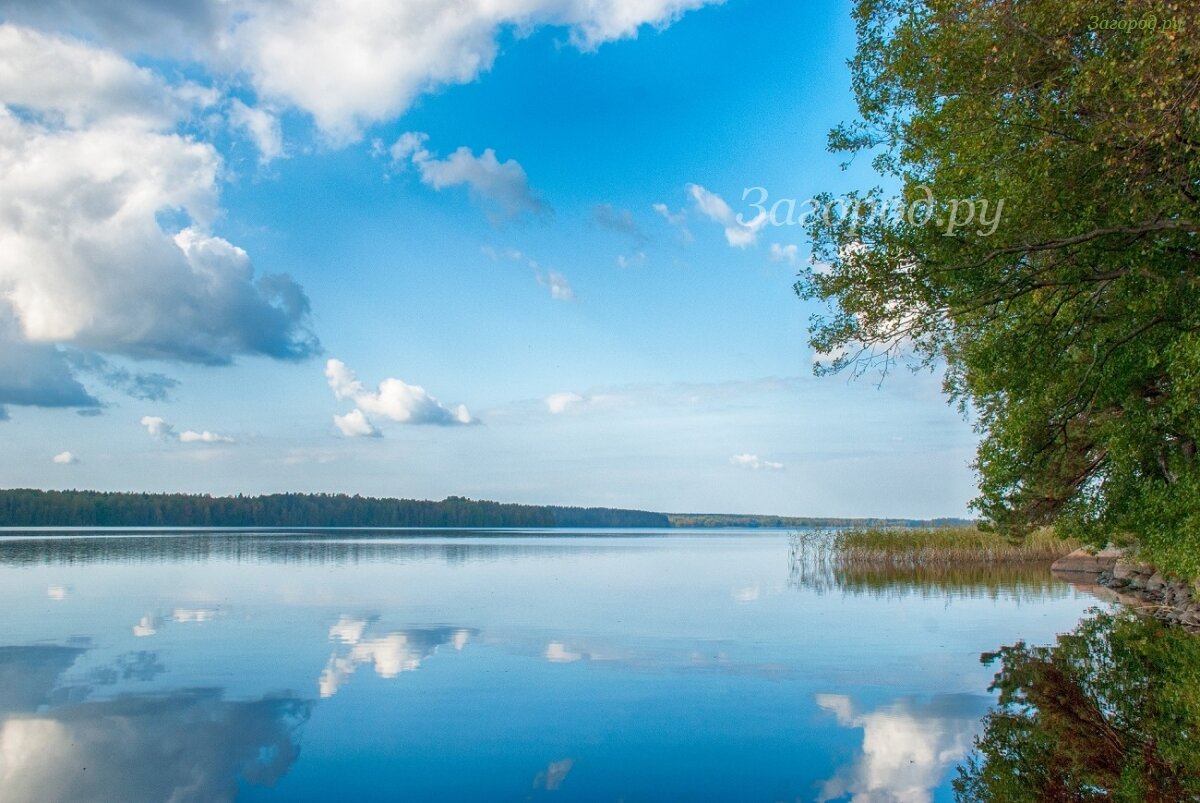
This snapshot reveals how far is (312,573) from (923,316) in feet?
87.5

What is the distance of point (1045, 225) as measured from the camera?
470 inches

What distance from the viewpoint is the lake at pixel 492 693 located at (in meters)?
8.62

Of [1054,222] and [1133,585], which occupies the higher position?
[1054,222]

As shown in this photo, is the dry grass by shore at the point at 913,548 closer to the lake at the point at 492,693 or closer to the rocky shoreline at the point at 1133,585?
the rocky shoreline at the point at 1133,585

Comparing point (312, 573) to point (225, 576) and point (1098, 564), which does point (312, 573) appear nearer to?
point (225, 576)

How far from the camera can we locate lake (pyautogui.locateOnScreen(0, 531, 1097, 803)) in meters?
8.62

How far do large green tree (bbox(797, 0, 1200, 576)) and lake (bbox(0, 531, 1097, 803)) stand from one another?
4926mm

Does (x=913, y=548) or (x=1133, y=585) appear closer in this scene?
(x=1133, y=585)

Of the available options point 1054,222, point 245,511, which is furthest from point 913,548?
point 245,511

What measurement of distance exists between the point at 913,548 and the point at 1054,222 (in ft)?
99.7

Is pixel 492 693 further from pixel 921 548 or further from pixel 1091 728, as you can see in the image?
pixel 921 548

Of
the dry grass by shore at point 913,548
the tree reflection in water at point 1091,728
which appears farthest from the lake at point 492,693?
the dry grass by shore at point 913,548

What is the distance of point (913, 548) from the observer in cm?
4003

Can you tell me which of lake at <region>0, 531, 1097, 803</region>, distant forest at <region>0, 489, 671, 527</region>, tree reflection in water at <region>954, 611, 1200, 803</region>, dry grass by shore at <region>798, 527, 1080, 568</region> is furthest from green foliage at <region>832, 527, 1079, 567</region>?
distant forest at <region>0, 489, 671, 527</region>
